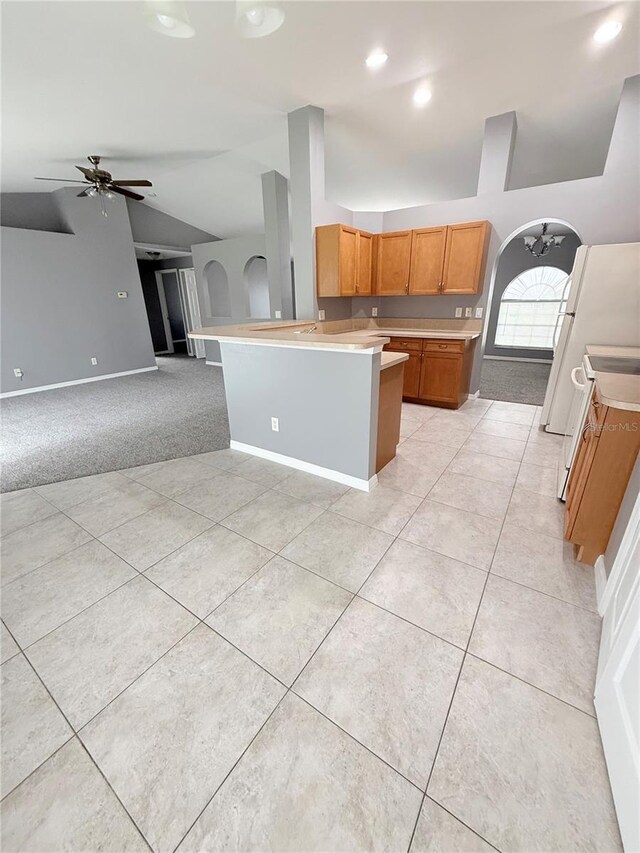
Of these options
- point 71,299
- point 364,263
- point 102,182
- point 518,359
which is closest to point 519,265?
point 518,359

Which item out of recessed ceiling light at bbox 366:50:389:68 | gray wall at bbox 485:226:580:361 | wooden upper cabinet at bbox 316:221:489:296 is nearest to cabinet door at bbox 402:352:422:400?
wooden upper cabinet at bbox 316:221:489:296

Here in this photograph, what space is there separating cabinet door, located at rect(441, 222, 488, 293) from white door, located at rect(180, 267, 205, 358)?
6223 mm

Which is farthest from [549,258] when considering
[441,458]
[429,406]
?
[441,458]

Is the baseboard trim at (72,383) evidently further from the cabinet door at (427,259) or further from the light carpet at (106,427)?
the cabinet door at (427,259)

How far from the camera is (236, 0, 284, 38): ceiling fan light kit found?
2150mm

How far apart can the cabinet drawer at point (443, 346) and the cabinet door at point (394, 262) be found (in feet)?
2.95

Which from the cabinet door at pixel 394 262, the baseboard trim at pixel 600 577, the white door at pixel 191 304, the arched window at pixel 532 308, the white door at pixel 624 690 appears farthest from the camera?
the white door at pixel 191 304

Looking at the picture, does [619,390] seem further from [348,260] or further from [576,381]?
[348,260]

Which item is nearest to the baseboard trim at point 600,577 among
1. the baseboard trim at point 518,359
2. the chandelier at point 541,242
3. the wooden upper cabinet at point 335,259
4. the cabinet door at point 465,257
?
the cabinet door at point 465,257

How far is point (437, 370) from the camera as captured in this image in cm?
420

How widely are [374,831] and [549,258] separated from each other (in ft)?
28.3

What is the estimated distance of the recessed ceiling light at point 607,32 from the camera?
2.54m

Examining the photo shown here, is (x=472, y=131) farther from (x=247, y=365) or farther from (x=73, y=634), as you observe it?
(x=73, y=634)

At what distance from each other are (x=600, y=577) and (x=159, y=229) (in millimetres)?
9113
